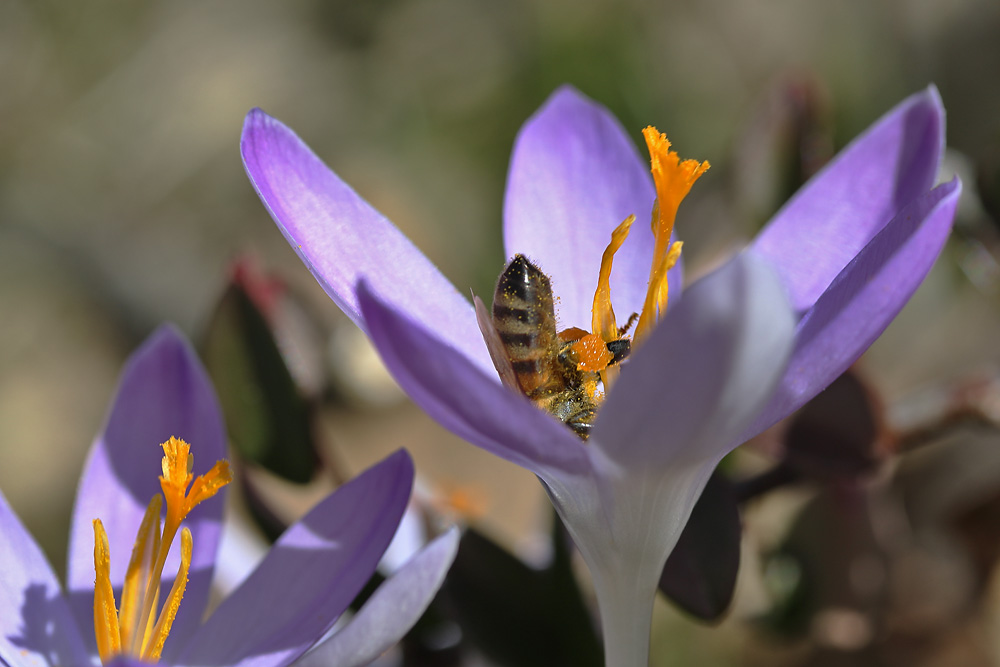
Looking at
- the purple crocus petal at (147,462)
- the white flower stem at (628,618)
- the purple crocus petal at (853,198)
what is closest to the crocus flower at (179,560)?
the purple crocus petal at (147,462)

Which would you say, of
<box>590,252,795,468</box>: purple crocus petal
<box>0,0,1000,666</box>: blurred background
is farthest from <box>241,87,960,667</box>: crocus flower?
<box>0,0,1000,666</box>: blurred background

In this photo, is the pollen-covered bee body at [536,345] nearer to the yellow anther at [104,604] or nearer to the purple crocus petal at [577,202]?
the purple crocus petal at [577,202]

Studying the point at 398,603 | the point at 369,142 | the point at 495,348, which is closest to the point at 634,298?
the point at 495,348

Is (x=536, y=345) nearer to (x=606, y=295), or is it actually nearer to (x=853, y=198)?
(x=606, y=295)

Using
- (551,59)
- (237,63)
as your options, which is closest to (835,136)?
(551,59)

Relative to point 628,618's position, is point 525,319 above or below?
above

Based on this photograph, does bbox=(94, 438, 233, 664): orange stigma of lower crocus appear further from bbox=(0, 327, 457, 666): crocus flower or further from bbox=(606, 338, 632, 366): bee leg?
bbox=(606, 338, 632, 366): bee leg

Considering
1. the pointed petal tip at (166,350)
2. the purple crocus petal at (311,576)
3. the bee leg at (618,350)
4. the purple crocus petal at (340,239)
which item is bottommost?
the purple crocus petal at (311,576)
